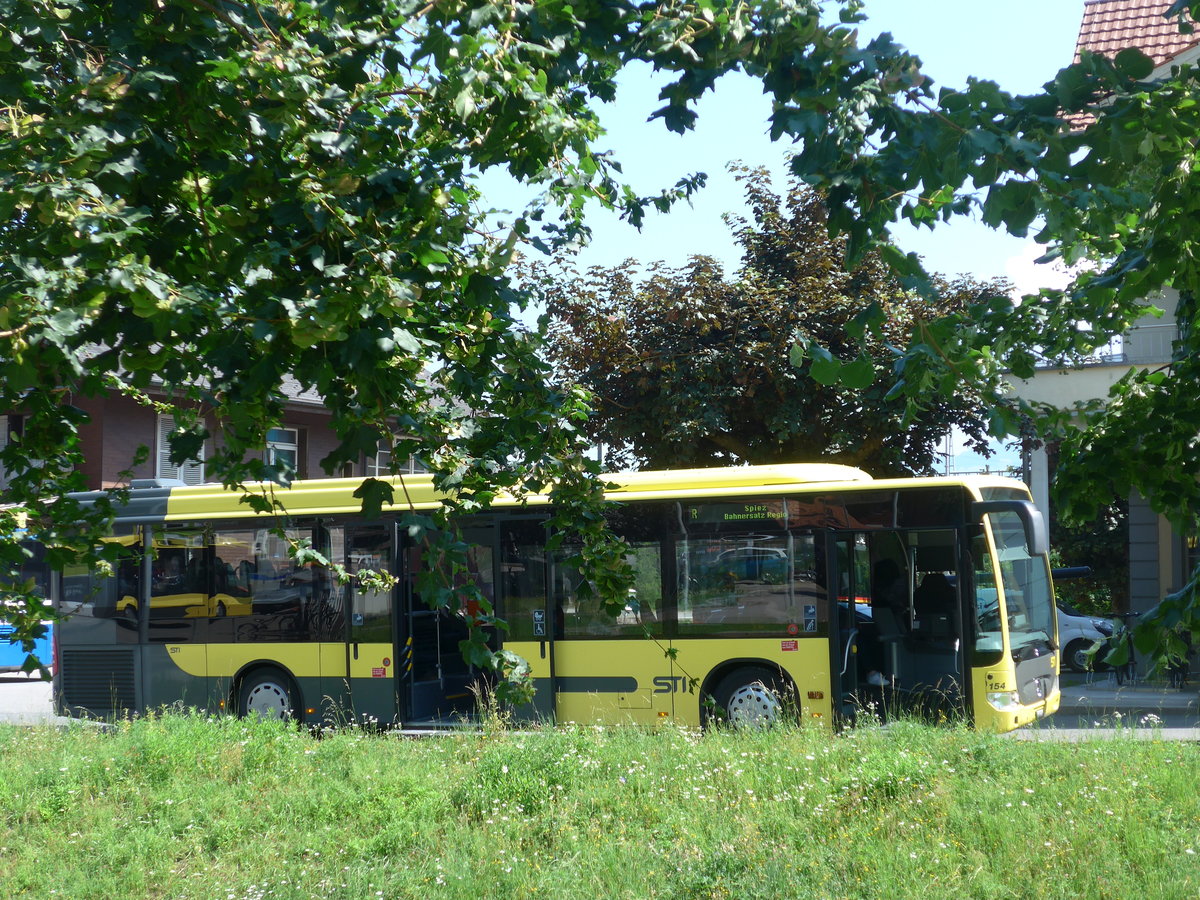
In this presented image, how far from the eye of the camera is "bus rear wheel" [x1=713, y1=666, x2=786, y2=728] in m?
11.5

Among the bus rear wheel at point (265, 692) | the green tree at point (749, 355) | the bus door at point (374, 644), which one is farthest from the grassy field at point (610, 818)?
the green tree at point (749, 355)

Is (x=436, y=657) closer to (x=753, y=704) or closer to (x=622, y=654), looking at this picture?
(x=622, y=654)

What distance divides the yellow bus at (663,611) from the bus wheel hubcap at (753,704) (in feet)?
0.07

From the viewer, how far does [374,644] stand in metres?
12.9

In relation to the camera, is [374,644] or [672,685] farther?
[374,644]

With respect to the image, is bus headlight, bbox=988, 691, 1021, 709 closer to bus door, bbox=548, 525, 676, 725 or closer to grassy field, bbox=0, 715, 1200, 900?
grassy field, bbox=0, 715, 1200, 900

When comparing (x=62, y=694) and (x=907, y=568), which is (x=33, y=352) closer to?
(x=907, y=568)

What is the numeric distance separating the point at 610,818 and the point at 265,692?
24.3 ft

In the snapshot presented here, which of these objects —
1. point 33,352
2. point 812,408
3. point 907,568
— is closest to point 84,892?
point 33,352

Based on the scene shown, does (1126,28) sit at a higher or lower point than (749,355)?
higher

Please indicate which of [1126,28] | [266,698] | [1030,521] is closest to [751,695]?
[1030,521]

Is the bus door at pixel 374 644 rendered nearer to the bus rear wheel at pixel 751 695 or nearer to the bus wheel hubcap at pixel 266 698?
the bus wheel hubcap at pixel 266 698

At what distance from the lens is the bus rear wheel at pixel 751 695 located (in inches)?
452

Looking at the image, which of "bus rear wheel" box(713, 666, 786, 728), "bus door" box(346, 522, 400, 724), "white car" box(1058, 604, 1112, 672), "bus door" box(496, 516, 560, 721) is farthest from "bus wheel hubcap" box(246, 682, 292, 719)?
"white car" box(1058, 604, 1112, 672)
